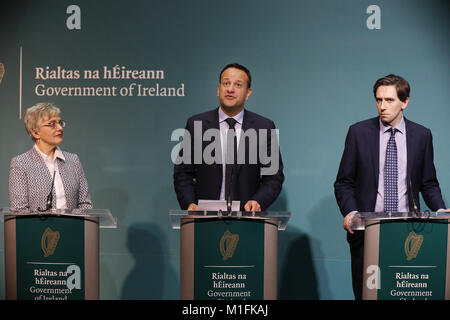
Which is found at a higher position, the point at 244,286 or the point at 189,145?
the point at 189,145

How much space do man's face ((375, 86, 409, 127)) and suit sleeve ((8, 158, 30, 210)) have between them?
103 inches

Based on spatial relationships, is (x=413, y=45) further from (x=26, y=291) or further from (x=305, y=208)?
(x=26, y=291)

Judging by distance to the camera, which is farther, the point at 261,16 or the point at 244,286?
the point at 261,16

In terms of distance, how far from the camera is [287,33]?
5.77 meters

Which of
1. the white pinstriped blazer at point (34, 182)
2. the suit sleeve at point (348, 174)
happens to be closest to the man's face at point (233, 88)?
the suit sleeve at point (348, 174)

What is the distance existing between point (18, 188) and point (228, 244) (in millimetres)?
1688

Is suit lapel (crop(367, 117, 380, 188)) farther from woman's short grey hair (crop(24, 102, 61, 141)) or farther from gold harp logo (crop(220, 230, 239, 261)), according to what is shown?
woman's short grey hair (crop(24, 102, 61, 141))

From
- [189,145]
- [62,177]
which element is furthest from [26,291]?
[189,145]

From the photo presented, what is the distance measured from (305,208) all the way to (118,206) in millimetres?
1741

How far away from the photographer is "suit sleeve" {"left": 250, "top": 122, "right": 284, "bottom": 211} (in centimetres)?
452

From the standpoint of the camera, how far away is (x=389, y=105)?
14.9 feet

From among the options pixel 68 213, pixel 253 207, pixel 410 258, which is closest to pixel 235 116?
pixel 253 207

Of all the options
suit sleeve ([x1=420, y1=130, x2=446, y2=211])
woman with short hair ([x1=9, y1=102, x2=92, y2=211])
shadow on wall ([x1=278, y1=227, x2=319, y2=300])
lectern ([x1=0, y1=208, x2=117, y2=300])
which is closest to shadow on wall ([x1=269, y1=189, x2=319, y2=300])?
shadow on wall ([x1=278, y1=227, x2=319, y2=300])
